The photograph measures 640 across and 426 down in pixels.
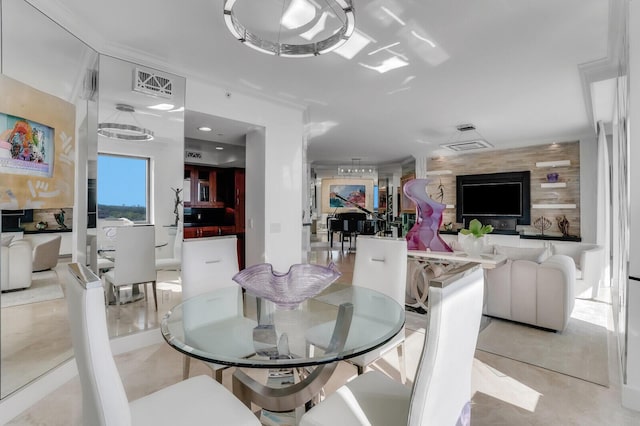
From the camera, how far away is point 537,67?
3207 millimetres

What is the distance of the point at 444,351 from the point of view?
38.6 inches

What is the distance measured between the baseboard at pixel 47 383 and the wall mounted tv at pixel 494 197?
23.3ft

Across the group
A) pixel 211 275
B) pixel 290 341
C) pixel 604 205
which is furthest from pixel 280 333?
pixel 604 205

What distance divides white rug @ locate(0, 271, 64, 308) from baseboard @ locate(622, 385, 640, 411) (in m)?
3.82

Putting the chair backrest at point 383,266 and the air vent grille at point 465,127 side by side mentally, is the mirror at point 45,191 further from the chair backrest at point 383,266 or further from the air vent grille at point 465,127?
the air vent grille at point 465,127

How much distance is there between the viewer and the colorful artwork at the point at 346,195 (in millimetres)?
13453

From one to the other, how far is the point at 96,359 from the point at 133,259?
2.32 meters

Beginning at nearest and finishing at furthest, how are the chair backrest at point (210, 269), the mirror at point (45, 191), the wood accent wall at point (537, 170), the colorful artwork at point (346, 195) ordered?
the mirror at point (45, 191), the chair backrest at point (210, 269), the wood accent wall at point (537, 170), the colorful artwork at point (346, 195)

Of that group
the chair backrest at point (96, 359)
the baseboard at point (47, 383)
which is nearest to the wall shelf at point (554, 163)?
the baseboard at point (47, 383)

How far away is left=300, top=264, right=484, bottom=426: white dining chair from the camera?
3.14 feet

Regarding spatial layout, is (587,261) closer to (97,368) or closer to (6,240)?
(97,368)

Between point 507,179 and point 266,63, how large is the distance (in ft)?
20.3

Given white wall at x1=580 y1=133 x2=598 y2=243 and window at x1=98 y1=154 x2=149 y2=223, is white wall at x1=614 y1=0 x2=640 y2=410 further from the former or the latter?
white wall at x1=580 y1=133 x2=598 y2=243

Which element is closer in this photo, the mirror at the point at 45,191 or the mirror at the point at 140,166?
the mirror at the point at 45,191
